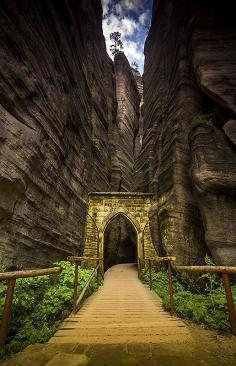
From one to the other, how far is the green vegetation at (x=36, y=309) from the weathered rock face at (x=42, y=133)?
42.1 inches

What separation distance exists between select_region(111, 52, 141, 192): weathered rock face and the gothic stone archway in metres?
5.29

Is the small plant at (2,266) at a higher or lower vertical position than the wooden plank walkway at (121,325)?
higher

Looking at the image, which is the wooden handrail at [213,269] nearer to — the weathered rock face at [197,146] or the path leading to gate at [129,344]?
the path leading to gate at [129,344]

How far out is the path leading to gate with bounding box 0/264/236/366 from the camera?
7.34 ft

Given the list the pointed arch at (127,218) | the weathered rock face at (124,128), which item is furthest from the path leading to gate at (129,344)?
the weathered rock face at (124,128)

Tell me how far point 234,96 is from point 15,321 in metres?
10.5

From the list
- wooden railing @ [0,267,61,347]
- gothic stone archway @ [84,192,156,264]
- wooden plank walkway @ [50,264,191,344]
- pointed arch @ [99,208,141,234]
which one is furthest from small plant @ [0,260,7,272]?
pointed arch @ [99,208,141,234]

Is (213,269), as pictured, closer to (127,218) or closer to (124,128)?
(127,218)

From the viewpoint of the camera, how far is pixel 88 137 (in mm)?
13164

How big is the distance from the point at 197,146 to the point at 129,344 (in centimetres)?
832

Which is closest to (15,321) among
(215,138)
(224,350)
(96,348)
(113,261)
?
(96,348)

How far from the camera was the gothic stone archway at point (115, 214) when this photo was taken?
1146cm

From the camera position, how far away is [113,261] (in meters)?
17.1

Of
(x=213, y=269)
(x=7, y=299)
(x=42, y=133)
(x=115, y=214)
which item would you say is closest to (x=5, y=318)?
(x=7, y=299)
